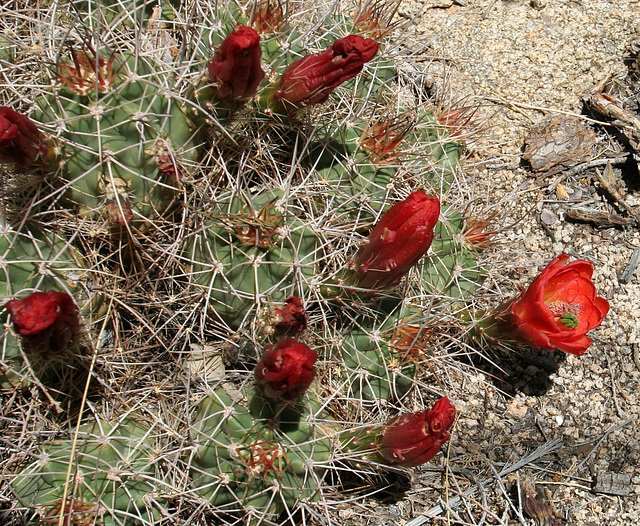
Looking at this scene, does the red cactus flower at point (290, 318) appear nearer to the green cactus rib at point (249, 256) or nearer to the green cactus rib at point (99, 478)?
the green cactus rib at point (249, 256)

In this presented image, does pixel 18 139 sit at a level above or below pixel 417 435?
above

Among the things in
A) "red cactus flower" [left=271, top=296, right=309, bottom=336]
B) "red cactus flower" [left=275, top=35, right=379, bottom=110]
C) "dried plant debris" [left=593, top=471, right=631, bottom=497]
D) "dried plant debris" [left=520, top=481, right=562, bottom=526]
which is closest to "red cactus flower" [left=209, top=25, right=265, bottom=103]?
"red cactus flower" [left=275, top=35, right=379, bottom=110]

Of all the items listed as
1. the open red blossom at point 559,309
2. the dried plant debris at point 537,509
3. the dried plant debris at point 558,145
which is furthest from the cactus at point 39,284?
the dried plant debris at point 558,145

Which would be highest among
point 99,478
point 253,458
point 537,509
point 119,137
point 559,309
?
point 119,137

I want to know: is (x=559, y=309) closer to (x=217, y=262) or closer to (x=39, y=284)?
(x=217, y=262)

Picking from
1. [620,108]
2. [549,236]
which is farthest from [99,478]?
[620,108]

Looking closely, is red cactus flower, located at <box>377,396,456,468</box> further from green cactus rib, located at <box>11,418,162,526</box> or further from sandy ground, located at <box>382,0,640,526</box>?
green cactus rib, located at <box>11,418,162,526</box>

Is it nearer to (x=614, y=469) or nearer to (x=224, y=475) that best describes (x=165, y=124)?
(x=224, y=475)
